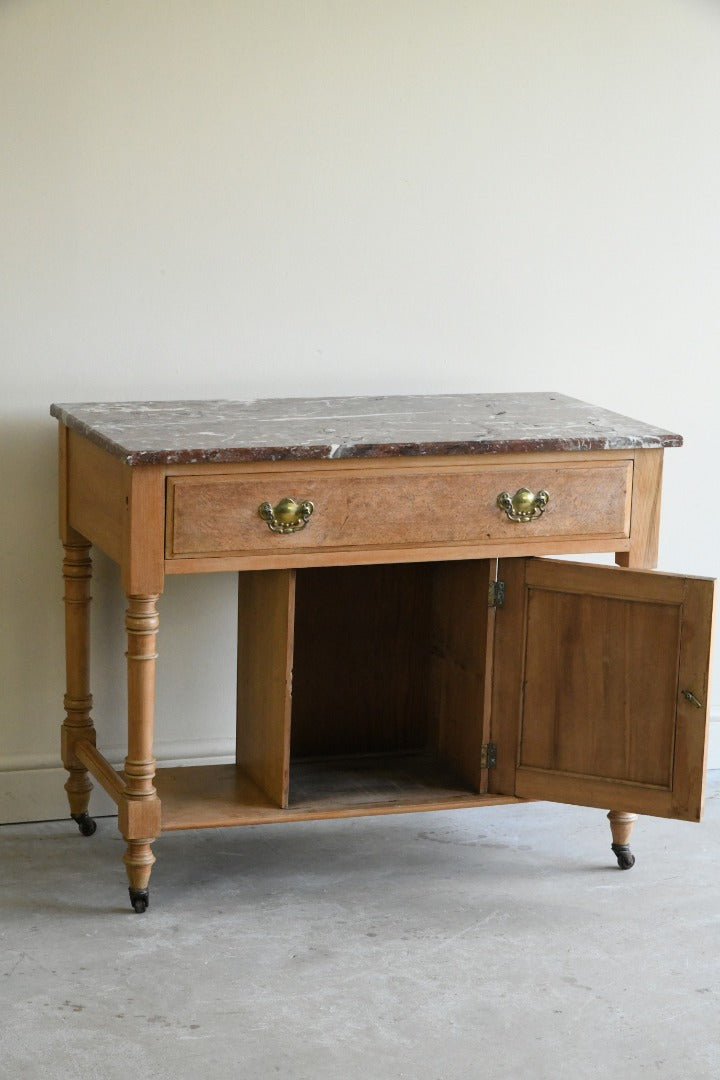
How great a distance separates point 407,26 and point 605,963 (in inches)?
79.4

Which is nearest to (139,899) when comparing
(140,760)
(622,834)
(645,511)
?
(140,760)

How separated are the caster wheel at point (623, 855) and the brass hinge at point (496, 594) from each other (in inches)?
23.5

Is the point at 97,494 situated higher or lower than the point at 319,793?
higher

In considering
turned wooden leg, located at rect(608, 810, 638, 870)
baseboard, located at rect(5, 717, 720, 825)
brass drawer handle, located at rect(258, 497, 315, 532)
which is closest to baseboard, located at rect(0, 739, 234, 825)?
baseboard, located at rect(5, 717, 720, 825)

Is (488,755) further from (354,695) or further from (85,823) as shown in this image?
(85,823)

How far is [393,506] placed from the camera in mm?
2721

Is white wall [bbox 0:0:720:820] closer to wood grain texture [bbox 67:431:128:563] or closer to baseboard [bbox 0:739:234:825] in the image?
baseboard [bbox 0:739:234:825]

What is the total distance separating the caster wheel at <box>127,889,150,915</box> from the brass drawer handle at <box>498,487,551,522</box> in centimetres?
101

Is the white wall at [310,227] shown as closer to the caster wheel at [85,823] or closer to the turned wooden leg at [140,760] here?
the caster wheel at [85,823]

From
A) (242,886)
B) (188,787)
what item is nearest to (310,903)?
(242,886)

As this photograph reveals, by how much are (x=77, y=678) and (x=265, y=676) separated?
1.51 feet

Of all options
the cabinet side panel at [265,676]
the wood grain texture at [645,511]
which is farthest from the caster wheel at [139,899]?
the wood grain texture at [645,511]

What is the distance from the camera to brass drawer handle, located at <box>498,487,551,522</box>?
279 centimetres

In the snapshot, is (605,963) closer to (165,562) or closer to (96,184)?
(165,562)
